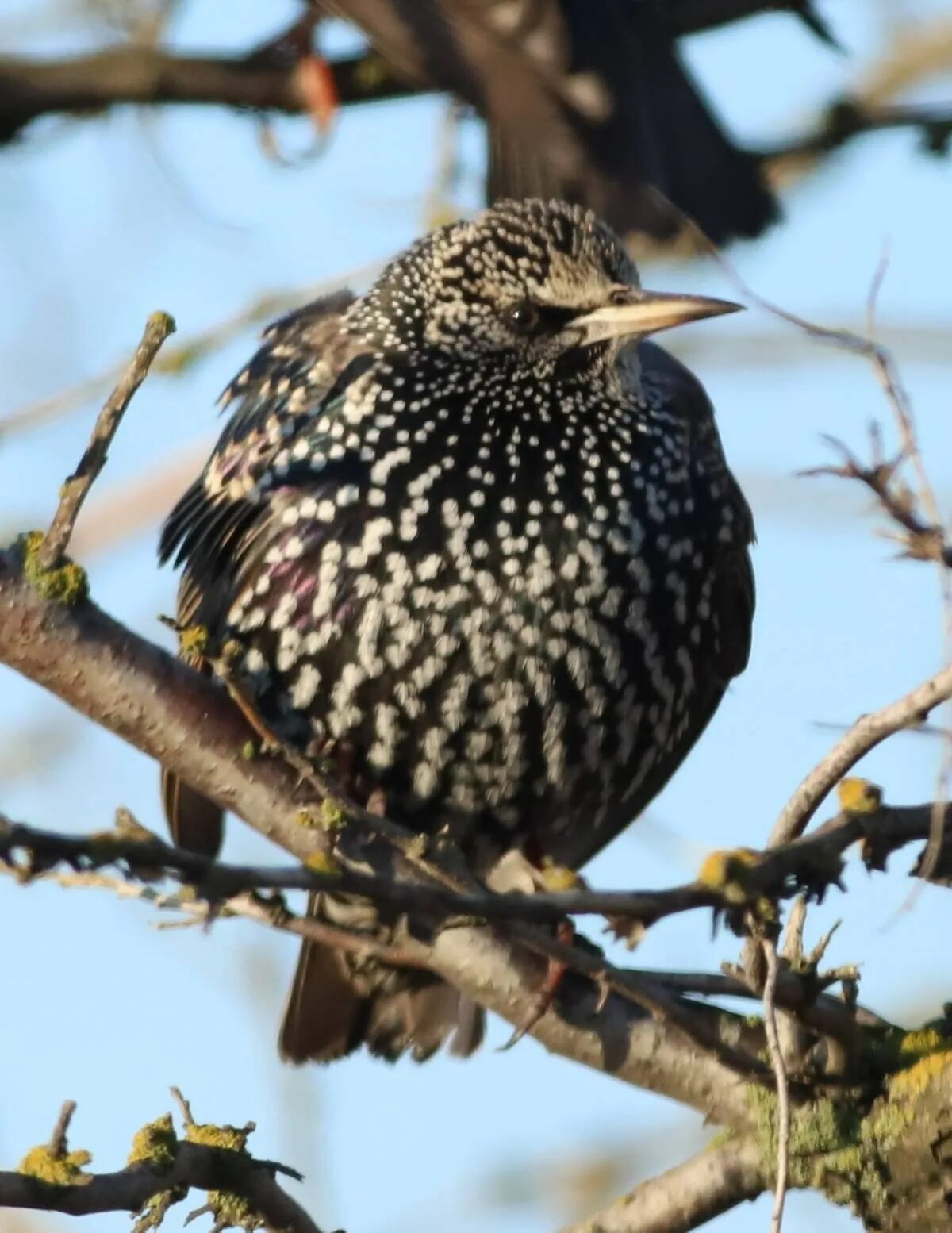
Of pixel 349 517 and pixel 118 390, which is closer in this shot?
pixel 118 390

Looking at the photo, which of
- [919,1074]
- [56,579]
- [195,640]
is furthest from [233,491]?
[919,1074]

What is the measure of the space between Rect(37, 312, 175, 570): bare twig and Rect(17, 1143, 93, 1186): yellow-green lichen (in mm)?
872

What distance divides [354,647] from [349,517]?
258 mm

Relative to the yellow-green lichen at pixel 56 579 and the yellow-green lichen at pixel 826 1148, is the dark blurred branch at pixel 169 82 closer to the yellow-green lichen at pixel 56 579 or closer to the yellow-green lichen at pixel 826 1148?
the yellow-green lichen at pixel 56 579

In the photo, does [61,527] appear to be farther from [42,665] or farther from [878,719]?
[878,719]

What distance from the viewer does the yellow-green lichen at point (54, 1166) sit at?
315 centimetres

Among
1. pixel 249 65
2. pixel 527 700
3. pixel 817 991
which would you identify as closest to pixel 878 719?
pixel 817 991

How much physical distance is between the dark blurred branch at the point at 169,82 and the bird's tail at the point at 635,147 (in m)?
0.93

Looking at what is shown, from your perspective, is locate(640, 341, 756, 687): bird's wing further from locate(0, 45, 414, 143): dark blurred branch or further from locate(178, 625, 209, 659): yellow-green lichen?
locate(178, 625, 209, 659): yellow-green lichen

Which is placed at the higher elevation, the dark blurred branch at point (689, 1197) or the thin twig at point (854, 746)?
the thin twig at point (854, 746)

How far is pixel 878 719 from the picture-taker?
3018 mm

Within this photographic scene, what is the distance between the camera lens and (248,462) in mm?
4590

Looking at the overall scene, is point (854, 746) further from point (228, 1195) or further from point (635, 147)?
point (635, 147)

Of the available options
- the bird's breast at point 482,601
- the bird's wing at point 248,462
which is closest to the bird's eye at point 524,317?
the bird's breast at point 482,601
